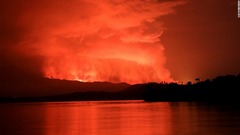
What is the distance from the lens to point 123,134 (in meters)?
34.6

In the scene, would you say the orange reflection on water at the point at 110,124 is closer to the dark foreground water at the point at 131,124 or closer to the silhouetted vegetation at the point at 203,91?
the dark foreground water at the point at 131,124

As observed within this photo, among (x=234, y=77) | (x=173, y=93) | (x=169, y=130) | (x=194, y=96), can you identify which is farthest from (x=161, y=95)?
(x=169, y=130)

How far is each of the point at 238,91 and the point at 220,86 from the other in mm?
11703

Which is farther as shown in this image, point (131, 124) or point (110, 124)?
point (110, 124)

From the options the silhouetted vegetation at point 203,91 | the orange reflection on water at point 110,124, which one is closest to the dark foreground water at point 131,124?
the orange reflection on water at point 110,124

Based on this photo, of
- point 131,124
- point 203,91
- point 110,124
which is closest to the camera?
point 131,124

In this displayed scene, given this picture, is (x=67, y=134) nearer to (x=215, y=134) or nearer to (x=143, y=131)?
(x=143, y=131)

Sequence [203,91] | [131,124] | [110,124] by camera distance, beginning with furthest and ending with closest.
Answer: [203,91]
[110,124]
[131,124]

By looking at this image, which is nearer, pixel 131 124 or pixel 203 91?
pixel 131 124

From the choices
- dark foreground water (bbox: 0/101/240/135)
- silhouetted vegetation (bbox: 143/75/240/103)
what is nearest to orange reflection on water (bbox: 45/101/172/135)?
dark foreground water (bbox: 0/101/240/135)

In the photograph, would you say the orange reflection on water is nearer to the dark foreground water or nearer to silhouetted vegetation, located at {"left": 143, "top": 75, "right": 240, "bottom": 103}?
the dark foreground water

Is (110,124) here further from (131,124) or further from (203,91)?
(203,91)

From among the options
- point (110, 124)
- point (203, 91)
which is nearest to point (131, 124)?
point (110, 124)

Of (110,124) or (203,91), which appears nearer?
(110,124)
